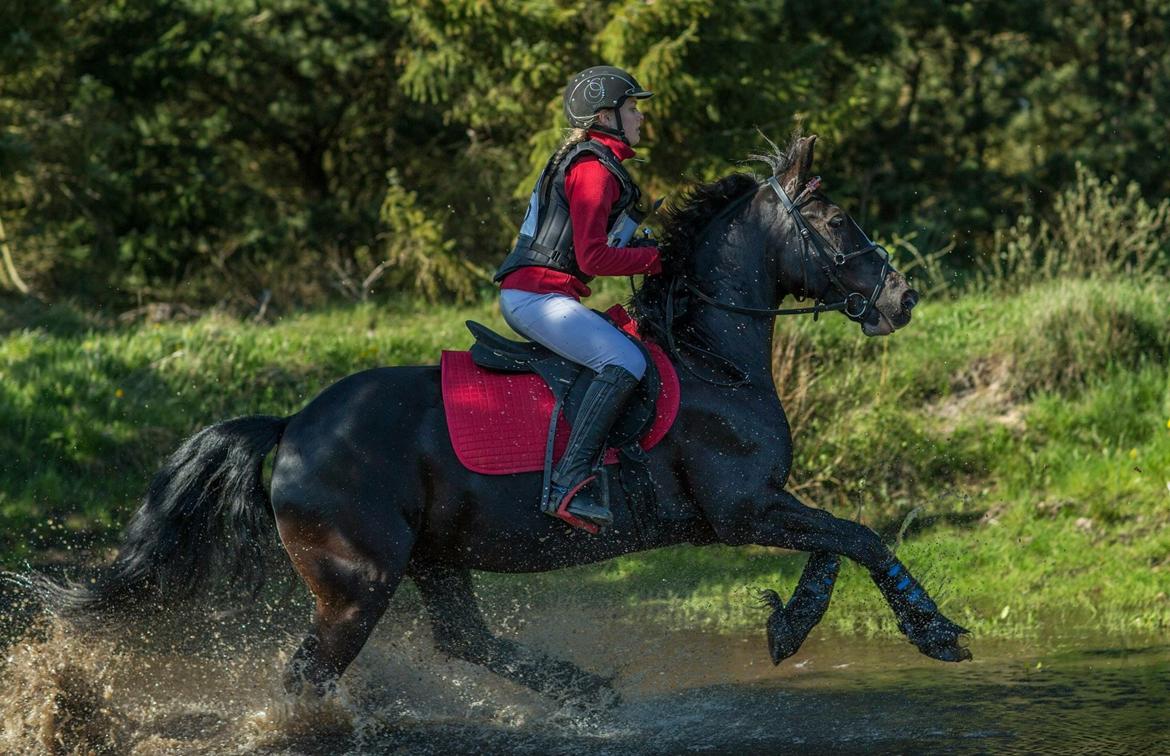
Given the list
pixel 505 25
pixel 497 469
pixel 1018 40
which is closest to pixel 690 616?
pixel 497 469

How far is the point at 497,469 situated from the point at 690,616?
2764 mm

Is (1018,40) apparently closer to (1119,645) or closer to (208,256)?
(208,256)

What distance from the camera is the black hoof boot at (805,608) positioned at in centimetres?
616

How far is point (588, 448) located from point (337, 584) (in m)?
1.17

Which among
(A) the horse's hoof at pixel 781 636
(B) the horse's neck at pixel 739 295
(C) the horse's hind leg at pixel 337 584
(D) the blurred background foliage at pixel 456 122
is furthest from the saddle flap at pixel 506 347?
(D) the blurred background foliage at pixel 456 122

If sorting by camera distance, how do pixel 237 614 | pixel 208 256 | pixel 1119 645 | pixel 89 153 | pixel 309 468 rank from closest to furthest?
pixel 309 468, pixel 237 614, pixel 1119 645, pixel 89 153, pixel 208 256

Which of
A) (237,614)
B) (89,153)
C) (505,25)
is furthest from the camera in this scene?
(89,153)

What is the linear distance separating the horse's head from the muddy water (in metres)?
1.73

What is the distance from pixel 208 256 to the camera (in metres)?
18.8

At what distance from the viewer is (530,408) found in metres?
6.08

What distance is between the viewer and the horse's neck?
6.36 m

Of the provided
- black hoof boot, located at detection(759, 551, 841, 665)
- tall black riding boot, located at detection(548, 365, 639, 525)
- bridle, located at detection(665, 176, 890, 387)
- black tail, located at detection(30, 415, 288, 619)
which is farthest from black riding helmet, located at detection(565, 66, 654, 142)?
black hoof boot, located at detection(759, 551, 841, 665)

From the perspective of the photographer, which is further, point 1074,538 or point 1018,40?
point 1018,40

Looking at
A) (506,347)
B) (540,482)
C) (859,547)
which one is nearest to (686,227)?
(506,347)
